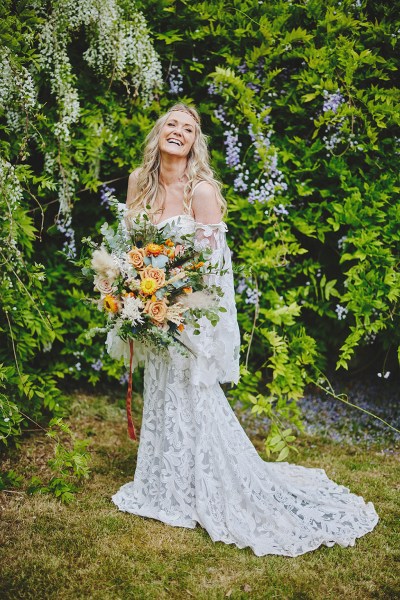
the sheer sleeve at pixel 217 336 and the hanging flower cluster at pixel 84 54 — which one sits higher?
the hanging flower cluster at pixel 84 54

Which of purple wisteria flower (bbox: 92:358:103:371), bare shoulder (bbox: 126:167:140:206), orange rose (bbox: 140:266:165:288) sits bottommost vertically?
purple wisteria flower (bbox: 92:358:103:371)

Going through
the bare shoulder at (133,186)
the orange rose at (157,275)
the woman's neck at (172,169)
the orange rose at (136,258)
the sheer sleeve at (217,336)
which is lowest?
the sheer sleeve at (217,336)

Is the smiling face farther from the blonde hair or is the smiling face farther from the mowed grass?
the mowed grass

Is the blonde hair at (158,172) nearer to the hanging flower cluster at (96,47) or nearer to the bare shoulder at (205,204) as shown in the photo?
the bare shoulder at (205,204)

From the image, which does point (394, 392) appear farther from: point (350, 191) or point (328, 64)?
point (328, 64)

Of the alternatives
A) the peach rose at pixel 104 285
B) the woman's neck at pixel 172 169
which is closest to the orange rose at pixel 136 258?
the peach rose at pixel 104 285

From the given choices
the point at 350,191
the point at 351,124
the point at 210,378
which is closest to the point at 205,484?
the point at 210,378

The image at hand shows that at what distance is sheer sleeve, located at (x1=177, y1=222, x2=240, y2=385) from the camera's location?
9.40 feet

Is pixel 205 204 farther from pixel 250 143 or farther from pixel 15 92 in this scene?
pixel 15 92

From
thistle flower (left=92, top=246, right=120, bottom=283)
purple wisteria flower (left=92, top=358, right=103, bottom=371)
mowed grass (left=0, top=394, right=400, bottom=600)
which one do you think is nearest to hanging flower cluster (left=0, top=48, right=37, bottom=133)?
thistle flower (left=92, top=246, right=120, bottom=283)

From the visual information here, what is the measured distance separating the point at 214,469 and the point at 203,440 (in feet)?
0.59

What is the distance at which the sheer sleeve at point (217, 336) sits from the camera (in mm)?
2865

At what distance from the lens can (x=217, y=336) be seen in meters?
2.96

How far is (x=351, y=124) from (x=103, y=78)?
1719mm
